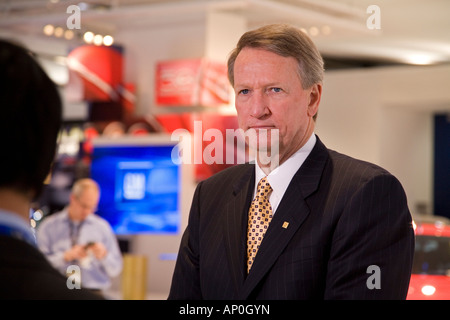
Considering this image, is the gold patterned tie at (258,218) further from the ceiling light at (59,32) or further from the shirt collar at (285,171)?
the ceiling light at (59,32)

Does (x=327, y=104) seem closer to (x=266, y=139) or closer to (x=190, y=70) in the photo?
(x=190, y=70)

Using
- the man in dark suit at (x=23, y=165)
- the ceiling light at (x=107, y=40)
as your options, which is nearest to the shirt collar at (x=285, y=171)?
the man in dark suit at (x=23, y=165)

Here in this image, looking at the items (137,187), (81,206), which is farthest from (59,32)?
(81,206)

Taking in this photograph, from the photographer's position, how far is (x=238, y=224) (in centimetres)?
157

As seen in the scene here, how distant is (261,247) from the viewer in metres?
1.47

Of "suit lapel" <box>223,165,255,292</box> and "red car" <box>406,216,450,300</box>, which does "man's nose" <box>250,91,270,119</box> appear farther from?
"red car" <box>406,216,450,300</box>

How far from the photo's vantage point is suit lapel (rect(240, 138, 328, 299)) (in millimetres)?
1452

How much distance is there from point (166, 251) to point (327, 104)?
4808 millimetres

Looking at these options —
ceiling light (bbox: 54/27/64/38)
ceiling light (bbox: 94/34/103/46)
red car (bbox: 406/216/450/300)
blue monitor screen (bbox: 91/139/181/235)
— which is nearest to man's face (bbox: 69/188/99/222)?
blue monitor screen (bbox: 91/139/181/235)

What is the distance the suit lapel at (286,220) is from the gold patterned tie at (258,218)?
49 millimetres

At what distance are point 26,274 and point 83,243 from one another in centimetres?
520

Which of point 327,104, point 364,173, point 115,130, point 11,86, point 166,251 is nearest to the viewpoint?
point 11,86

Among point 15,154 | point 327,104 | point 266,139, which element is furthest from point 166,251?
point 15,154
